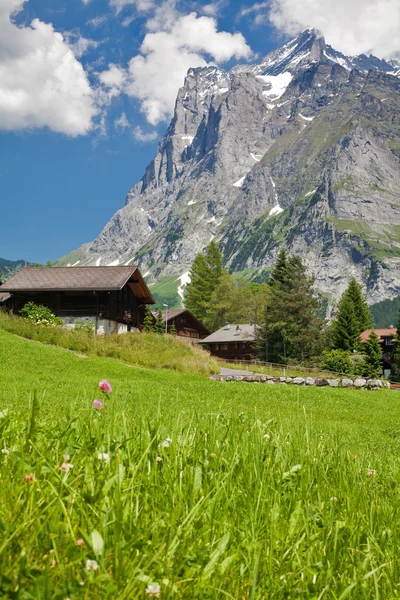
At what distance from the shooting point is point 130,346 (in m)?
29.1

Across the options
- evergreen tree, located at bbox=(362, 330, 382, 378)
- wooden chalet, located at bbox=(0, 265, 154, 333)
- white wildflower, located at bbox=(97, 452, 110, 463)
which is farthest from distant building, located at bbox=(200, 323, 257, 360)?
white wildflower, located at bbox=(97, 452, 110, 463)

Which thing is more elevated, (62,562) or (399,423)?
(62,562)

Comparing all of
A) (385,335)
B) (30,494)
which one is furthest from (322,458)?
(385,335)

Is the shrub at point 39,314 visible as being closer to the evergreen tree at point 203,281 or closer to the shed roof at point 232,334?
the shed roof at point 232,334

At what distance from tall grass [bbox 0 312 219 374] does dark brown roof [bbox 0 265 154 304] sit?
7.92 meters

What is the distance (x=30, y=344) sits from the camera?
25281 mm

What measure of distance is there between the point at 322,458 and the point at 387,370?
94.5 metres

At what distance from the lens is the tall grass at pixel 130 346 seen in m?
26.9

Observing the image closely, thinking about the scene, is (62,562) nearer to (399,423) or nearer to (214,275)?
(399,423)

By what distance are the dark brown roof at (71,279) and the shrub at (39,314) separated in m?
1.48

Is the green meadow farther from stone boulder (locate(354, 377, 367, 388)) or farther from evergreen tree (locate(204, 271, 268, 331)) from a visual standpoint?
evergreen tree (locate(204, 271, 268, 331))

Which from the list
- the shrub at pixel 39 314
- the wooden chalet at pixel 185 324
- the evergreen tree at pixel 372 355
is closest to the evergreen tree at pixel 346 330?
the evergreen tree at pixel 372 355

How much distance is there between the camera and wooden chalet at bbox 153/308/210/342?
73.9 m

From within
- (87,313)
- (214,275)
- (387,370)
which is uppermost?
(214,275)
